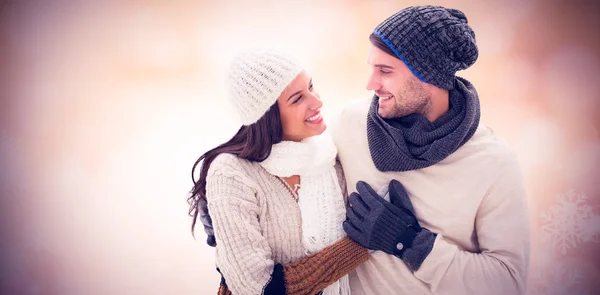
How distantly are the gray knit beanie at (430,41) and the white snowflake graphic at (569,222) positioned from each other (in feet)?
3.57

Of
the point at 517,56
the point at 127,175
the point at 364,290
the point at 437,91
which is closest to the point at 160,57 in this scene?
the point at 127,175

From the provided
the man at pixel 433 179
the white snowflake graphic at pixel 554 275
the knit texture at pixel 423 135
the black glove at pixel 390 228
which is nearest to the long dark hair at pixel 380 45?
the man at pixel 433 179

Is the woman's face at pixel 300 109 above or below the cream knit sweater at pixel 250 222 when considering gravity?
above

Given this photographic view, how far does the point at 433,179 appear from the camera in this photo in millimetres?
1190

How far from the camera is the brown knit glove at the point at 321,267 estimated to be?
1054mm

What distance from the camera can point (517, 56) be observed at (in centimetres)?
169

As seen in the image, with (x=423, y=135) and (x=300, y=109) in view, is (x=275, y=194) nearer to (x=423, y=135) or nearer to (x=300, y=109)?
(x=300, y=109)

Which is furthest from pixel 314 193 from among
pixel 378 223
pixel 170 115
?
pixel 170 115

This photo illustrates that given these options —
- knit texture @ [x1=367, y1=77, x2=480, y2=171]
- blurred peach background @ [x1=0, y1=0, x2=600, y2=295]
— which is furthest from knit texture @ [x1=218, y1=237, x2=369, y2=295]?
blurred peach background @ [x1=0, y1=0, x2=600, y2=295]

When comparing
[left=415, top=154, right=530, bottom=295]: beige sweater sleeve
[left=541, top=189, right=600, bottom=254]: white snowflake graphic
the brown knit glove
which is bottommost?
[left=541, top=189, right=600, bottom=254]: white snowflake graphic

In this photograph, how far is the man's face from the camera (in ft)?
3.91

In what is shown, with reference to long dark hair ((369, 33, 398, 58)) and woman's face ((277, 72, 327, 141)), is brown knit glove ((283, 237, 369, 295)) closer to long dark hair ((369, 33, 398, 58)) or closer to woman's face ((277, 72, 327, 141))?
Answer: woman's face ((277, 72, 327, 141))

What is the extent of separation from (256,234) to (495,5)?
154cm

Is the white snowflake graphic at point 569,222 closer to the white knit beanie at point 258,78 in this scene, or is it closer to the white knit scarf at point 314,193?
the white knit scarf at point 314,193
